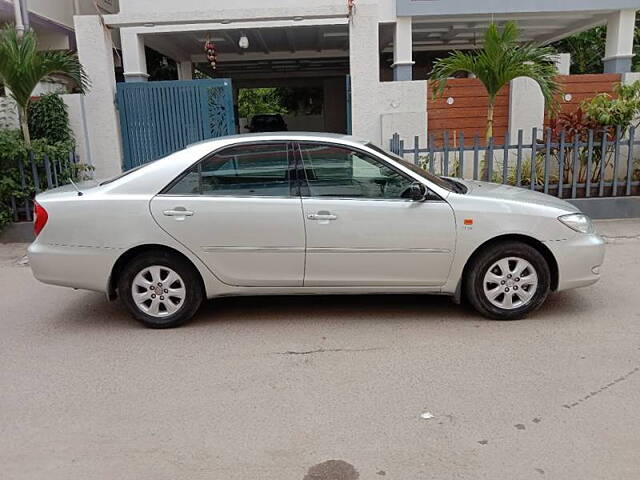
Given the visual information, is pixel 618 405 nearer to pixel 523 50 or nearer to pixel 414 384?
pixel 414 384

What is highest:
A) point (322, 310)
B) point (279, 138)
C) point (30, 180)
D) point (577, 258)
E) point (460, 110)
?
point (460, 110)

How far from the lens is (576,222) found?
474 centimetres

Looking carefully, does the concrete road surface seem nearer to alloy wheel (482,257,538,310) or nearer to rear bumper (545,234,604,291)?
alloy wheel (482,257,538,310)

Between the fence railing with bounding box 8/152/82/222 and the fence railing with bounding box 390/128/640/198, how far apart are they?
4991mm

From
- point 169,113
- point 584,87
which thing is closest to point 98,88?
point 169,113

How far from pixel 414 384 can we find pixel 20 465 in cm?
232

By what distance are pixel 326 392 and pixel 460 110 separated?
284 inches

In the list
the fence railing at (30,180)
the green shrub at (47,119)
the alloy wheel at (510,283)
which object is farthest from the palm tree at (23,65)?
the alloy wheel at (510,283)

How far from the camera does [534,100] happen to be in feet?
32.0

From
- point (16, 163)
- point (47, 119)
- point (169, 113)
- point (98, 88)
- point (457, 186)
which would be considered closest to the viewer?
point (457, 186)

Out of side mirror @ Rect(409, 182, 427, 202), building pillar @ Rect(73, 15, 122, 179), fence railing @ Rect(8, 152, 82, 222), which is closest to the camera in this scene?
side mirror @ Rect(409, 182, 427, 202)

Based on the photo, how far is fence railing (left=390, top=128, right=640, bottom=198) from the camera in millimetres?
8312

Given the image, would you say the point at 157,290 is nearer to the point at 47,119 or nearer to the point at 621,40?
the point at 47,119

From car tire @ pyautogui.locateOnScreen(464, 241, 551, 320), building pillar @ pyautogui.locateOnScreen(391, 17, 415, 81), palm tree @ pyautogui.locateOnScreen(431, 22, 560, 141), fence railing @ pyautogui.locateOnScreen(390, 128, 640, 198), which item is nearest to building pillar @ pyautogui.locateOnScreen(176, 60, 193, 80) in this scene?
building pillar @ pyautogui.locateOnScreen(391, 17, 415, 81)
